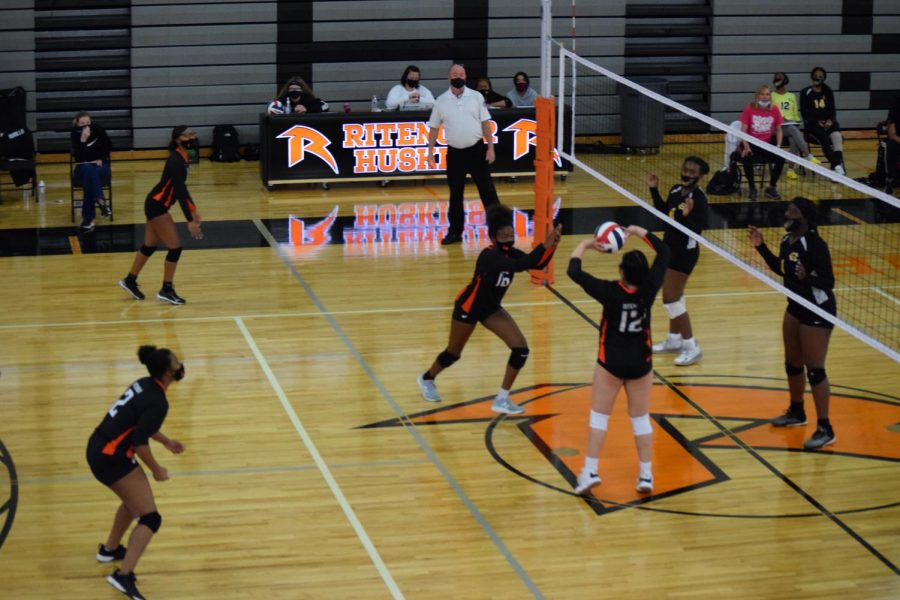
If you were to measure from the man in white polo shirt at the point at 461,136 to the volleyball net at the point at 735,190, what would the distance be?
1064mm

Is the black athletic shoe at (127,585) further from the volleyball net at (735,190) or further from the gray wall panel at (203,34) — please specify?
the gray wall panel at (203,34)

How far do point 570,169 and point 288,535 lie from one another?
13765 millimetres

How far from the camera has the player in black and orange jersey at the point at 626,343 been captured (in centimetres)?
931

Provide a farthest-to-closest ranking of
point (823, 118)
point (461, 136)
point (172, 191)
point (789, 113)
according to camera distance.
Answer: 1. point (823, 118)
2. point (789, 113)
3. point (461, 136)
4. point (172, 191)

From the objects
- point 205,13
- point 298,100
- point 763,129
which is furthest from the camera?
point 205,13

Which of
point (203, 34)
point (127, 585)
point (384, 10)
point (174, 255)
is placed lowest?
point (127, 585)

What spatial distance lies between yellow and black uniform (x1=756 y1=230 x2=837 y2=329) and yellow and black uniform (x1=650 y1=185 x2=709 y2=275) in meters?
1.68

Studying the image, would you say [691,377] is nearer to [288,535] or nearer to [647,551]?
[647,551]

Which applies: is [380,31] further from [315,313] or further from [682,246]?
[682,246]

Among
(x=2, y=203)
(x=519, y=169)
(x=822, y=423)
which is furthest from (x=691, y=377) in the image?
(x=2, y=203)

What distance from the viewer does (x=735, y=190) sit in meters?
20.7

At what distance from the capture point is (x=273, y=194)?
20562 mm

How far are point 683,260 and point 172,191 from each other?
551 cm

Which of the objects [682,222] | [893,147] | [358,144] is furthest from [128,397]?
[893,147]
